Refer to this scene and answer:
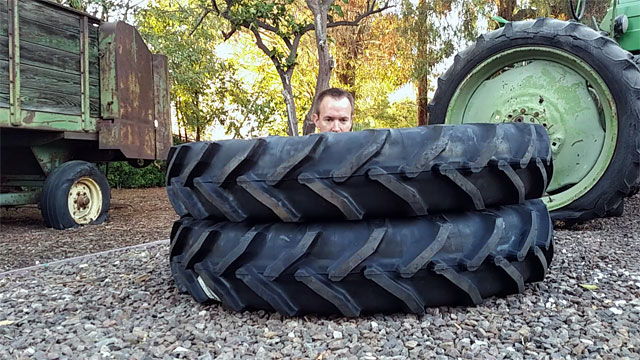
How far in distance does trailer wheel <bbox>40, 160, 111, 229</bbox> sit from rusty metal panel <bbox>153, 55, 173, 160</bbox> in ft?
3.22

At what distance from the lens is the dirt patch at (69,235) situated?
340cm

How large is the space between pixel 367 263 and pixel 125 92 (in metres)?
4.77

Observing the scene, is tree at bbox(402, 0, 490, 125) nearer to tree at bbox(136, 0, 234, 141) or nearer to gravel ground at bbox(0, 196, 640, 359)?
tree at bbox(136, 0, 234, 141)

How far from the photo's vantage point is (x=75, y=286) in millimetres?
2086

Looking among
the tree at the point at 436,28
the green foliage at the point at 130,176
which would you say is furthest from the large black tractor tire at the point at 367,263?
the tree at the point at 436,28

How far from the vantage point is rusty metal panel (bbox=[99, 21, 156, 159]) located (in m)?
5.34

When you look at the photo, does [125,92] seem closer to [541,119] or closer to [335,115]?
[335,115]

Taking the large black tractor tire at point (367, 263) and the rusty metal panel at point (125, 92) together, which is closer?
the large black tractor tire at point (367, 263)

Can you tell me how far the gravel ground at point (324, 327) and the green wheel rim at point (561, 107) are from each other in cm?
116

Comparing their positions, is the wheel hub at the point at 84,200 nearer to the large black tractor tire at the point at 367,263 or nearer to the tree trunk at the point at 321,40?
the tree trunk at the point at 321,40

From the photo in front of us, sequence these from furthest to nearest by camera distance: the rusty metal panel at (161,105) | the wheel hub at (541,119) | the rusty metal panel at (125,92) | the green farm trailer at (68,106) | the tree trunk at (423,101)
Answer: the tree trunk at (423,101) → the rusty metal panel at (161,105) → the rusty metal panel at (125,92) → the green farm trailer at (68,106) → the wheel hub at (541,119)

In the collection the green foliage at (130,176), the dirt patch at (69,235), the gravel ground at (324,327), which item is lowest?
the dirt patch at (69,235)

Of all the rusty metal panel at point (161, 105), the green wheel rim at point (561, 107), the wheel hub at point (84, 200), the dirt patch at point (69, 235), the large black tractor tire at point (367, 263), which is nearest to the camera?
the large black tractor tire at point (367, 263)

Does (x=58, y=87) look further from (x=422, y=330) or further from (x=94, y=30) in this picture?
(x=422, y=330)
